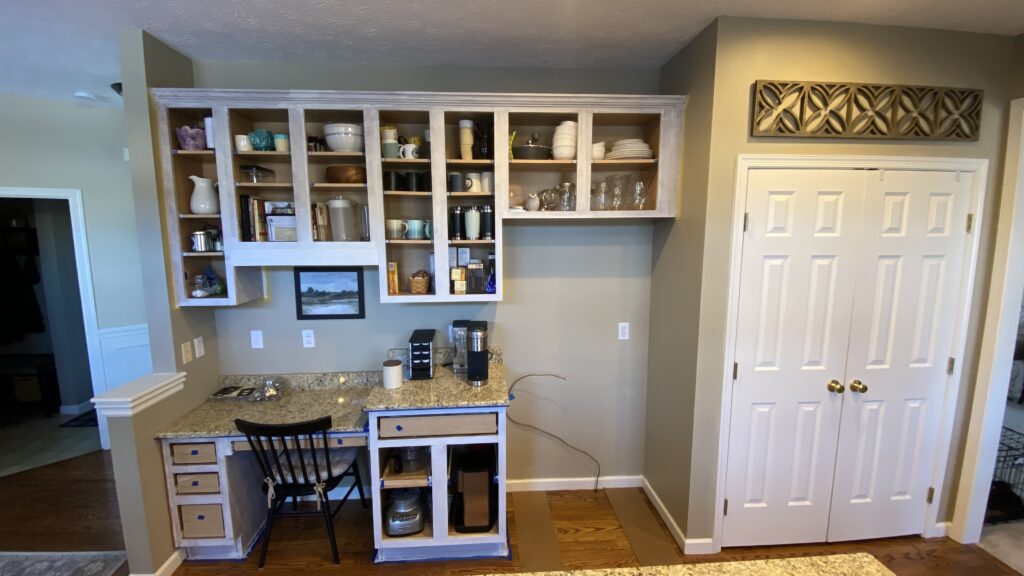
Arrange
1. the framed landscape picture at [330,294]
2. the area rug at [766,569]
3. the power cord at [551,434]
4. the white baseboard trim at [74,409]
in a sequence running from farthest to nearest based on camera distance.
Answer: the white baseboard trim at [74,409], the power cord at [551,434], the framed landscape picture at [330,294], the area rug at [766,569]

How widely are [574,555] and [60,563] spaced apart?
2.64 meters

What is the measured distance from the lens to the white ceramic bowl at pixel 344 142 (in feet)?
6.56

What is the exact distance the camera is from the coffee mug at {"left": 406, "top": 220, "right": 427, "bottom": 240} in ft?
6.97

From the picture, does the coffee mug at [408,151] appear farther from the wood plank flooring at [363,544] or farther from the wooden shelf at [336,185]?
the wood plank flooring at [363,544]

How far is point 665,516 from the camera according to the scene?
226cm

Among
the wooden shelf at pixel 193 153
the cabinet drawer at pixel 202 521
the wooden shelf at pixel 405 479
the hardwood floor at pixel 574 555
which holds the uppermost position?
the wooden shelf at pixel 193 153

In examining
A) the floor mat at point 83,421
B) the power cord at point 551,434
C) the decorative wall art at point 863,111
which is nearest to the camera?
the decorative wall art at point 863,111

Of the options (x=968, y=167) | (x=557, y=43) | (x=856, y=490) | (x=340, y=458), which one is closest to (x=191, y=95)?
(x=557, y=43)

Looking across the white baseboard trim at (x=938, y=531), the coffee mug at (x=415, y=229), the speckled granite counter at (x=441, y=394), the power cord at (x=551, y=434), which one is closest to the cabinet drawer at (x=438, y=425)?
the speckled granite counter at (x=441, y=394)

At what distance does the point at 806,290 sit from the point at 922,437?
3.56 feet

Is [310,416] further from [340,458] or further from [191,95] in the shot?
[191,95]

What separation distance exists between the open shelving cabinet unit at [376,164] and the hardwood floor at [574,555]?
1.36 meters

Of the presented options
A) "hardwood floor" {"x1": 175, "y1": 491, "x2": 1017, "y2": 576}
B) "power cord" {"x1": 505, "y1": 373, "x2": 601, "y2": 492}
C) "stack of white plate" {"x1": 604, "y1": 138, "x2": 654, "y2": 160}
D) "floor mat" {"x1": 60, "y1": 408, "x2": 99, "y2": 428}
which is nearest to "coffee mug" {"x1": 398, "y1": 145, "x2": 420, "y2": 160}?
"stack of white plate" {"x1": 604, "y1": 138, "x2": 654, "y2": 160}

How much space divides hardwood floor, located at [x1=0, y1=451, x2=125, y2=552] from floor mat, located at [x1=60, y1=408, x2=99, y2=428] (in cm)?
70
